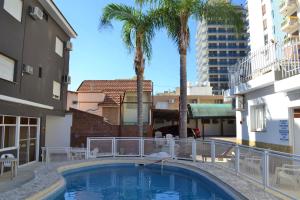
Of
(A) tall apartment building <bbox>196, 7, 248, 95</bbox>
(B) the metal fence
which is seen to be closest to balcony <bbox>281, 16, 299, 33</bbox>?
(B) the metal fence

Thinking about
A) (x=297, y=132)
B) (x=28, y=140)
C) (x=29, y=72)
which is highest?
(x=29, y=72)

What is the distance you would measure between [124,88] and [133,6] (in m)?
12.2

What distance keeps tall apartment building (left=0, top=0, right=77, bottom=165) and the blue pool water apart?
353cm

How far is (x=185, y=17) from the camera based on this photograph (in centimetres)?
1900

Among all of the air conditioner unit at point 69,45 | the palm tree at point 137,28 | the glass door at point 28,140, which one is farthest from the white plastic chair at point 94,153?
the air conditioner unit at point 69,45

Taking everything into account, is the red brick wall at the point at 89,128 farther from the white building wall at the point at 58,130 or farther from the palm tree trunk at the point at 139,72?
the palm tree trunk at the point at 139,72

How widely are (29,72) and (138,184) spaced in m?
8.21

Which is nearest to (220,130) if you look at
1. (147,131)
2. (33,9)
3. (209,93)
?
(209,93)

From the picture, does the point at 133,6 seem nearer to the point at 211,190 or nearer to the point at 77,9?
the point at 77,9

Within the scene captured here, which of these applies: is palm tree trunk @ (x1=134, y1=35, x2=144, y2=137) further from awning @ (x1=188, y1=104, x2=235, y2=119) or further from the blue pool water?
awning @ (x1=188, y1=104, x2=235, y2=119)

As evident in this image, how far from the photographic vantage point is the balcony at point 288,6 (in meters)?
40.7

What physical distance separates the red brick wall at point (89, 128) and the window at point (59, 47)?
15.1ft

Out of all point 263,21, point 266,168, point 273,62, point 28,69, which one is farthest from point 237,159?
point 263,21

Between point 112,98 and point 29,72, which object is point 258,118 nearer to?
point 29,72
